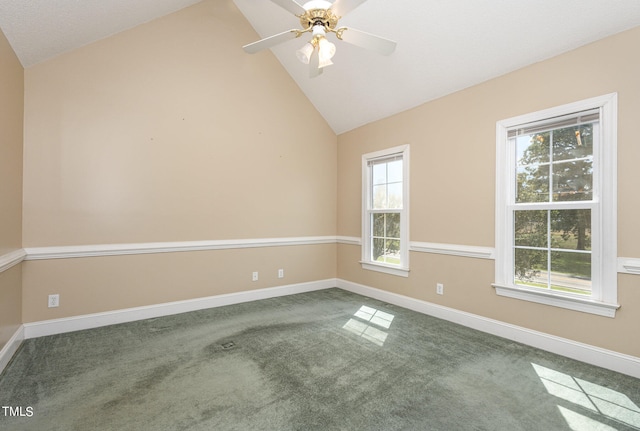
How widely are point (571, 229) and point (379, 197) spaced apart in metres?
2.22

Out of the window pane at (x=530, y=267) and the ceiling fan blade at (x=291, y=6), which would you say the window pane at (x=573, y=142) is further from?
the ceiling fan blade at (x=291, y=6)

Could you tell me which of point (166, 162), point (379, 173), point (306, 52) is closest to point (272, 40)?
point (306, 52)

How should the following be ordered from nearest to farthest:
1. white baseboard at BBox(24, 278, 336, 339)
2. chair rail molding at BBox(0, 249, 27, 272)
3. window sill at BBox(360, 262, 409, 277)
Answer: chair rail molding at BBox(0, 249, 27, 272) → white baseboard at BBox(24, 278, 336, 339) → window sill at BBox(360, 262, 409, 277)

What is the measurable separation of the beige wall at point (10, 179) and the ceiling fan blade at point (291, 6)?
2.11 metres

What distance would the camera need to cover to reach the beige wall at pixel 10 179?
2.23 m

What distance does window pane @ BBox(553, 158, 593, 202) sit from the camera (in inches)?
94.7

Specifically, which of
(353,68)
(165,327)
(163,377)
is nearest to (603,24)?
(353,68)

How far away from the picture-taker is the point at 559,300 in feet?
8.18

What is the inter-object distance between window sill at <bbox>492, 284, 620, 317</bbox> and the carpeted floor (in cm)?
42

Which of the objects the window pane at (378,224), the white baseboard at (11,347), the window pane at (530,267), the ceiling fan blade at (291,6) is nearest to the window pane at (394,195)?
the window pane at (378,224)

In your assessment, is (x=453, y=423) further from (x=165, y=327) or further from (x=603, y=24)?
(x=603, y=24)

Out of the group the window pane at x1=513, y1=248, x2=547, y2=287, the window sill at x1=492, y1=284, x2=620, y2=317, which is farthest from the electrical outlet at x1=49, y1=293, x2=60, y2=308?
the window pane at x1=513, y1=248, x2=547, y2=287

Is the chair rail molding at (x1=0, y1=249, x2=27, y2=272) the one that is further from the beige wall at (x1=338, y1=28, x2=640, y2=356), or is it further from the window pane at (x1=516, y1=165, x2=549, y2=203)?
Answer: the window pane at (x1=516, y1=165, x2=549, y2=203)

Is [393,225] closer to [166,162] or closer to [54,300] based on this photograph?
[166,162]
